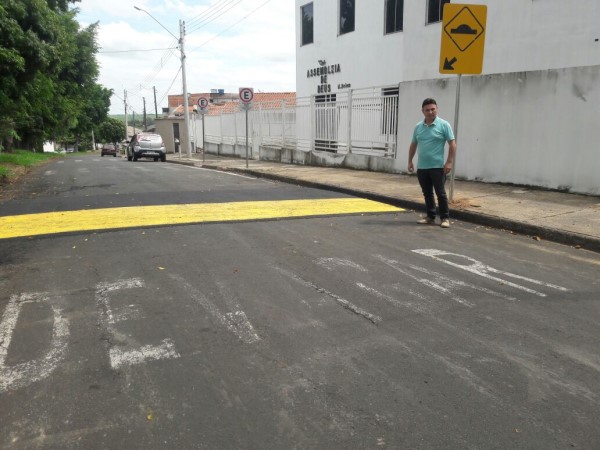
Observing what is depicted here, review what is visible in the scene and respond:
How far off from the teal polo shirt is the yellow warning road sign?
1.20 m

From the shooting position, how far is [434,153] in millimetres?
7535

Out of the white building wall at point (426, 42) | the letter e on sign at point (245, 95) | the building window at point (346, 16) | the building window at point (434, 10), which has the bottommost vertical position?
the letter e on sign at point (245, 95)

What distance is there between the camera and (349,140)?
15.8 metres

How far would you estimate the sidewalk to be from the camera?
22.5 feet

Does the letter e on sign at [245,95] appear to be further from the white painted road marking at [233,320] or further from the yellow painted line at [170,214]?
the white painted road marking at [233,320]

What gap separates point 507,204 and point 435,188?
75.2 inches

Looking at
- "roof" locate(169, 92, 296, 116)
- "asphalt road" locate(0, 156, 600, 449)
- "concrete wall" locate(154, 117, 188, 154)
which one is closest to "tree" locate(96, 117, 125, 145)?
"roof" locate(169, 92, 296, 116)

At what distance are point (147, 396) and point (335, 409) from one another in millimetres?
1068

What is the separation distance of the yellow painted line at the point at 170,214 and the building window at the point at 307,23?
16378 mm

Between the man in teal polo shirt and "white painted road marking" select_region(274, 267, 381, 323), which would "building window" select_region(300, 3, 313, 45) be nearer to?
the man in teal polo shirt

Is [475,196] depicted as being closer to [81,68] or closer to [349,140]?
[349,140]

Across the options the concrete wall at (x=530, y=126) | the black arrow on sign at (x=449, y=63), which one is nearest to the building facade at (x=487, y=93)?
the concrete wall at (x=530, y=126)

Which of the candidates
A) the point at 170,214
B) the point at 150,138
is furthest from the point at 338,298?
the point at 150,138

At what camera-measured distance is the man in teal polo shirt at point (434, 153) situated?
291 inches
